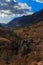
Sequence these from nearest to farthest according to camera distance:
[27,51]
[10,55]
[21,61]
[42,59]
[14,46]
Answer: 1. [42,59]
2. [21,61]
3. [27,51]
4. [10,55]
5. [14,46]

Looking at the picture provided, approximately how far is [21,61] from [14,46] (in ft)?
58.7

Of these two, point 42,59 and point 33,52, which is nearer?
point 42,59

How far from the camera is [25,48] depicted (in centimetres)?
7462

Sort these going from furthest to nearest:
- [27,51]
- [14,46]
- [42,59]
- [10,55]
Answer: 1. [14,46]
2. [10,55]
3. [27,51]
4. [42,59]

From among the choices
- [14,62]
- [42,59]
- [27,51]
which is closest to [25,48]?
[27,51]

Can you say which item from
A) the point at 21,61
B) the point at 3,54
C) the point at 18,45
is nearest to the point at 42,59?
the point at 21,61

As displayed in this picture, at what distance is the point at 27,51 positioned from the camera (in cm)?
A: 7312

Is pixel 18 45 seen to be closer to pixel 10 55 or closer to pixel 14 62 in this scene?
pixel 10 55

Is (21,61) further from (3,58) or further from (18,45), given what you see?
(18,45)

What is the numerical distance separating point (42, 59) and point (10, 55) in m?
18.0

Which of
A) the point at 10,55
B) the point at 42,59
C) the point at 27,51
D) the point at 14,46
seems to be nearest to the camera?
the point at 42,59

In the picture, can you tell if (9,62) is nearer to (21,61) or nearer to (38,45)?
(21,61)

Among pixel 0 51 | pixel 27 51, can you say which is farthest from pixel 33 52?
pixel 0 51

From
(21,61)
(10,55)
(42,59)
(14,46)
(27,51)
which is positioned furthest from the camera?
(14,46)
